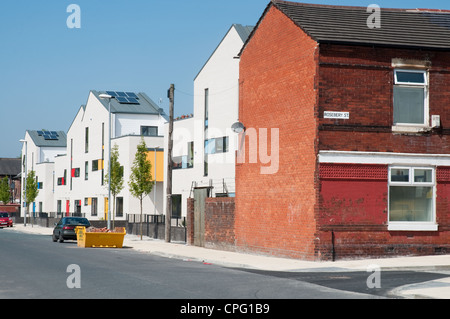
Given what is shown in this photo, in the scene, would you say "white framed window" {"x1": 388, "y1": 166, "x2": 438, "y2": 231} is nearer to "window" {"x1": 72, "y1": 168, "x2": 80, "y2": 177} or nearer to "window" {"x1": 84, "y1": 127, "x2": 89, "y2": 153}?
"window" {"x1": 84, "y1": 127, "x2": 89, "y2": 153}

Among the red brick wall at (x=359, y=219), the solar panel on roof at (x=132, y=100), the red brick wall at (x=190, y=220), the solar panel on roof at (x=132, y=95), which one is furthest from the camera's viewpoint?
the solar panel on roof at (x=132, y=95)

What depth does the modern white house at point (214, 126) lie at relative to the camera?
4288 cm

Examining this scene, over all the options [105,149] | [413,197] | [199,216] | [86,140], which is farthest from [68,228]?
[86,140]

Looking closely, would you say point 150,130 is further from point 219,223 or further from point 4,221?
point 219,223

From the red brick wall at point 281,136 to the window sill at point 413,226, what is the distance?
9.26 ft

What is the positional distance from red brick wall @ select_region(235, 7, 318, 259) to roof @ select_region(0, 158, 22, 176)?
109 meters

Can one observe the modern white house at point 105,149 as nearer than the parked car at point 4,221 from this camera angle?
Yes

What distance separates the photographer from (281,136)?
2545 centimetres

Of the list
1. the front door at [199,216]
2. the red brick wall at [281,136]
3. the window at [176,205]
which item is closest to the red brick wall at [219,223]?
the front door at [199,216]

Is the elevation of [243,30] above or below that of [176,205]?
above

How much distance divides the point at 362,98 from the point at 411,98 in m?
1.87

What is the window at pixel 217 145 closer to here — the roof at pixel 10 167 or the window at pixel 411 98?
the window at pixel 411 98

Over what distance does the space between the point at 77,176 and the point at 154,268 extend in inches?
2078

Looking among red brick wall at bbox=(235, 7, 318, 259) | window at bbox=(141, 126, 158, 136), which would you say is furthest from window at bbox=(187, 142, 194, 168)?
red brick wall at bbox=(235, 7, 318, 259)
